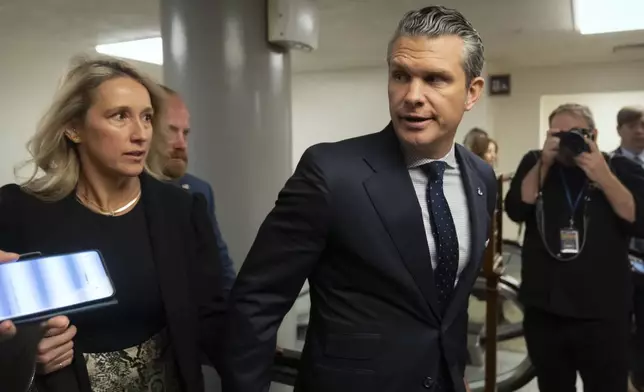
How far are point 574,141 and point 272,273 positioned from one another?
5.06 ft

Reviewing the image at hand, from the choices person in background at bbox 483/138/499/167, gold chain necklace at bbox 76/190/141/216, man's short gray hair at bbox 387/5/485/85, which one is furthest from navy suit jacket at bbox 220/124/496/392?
person in background at bbox 483/138/499/167

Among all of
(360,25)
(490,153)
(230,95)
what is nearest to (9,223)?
(230,95)

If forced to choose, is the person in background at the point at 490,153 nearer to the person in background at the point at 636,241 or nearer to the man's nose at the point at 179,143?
the person in background at the point at 636,241

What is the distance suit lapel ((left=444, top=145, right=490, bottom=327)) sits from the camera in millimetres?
A: 1272

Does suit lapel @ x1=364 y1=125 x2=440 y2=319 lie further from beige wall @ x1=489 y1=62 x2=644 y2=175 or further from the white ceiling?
beige wall @ x1=489 y1=62 x2=644 y2=175

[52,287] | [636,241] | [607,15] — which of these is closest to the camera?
[52,287]

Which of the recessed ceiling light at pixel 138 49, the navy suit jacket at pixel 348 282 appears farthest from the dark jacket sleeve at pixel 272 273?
the recessed ceiling light at pixel 138 49

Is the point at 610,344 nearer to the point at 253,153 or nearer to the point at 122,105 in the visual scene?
the point at 253,153

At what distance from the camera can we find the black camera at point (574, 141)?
2222mm

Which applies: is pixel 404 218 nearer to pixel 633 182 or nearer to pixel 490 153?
→ pixel 633 182

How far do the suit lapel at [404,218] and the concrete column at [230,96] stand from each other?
1528 millimetres

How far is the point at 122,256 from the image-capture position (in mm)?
1331

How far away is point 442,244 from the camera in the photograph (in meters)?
1.25

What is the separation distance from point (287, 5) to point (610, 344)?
1984mm
